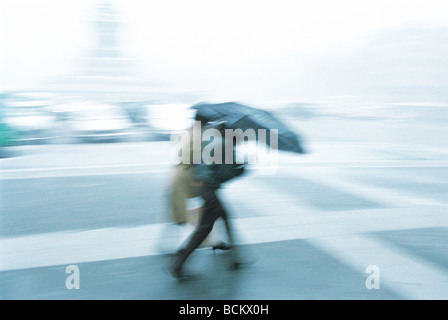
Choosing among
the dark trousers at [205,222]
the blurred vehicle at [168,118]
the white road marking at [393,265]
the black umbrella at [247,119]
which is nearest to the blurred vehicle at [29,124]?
the blurred vehicle at [168,118]

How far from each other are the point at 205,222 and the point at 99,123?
1831 millimetres

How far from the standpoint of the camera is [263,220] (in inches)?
154

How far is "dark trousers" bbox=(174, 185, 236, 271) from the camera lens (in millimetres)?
2875

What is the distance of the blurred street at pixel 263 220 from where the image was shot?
2990 millimetres

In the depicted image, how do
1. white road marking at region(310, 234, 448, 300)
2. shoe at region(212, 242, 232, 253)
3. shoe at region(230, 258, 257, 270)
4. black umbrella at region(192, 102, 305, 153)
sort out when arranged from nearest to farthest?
black umbrella at region(192, 102, 305, 153), white road marking at region(310, 234, 448, 300), shoe at region(230, 258, 257, 270), shoe at region(212, 242, 232, 253)

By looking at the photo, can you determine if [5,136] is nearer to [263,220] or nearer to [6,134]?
[6,134]

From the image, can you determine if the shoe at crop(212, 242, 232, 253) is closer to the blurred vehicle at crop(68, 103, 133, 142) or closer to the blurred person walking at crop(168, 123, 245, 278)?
the blurred person walking at crop(168, 123, 245, 278)

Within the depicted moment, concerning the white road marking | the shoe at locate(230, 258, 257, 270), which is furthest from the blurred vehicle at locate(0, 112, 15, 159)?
the white road marking

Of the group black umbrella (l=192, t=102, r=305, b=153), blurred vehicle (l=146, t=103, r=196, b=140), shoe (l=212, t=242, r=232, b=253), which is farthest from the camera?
blurred vehicle (l=146, t=103, r=196, b=140)

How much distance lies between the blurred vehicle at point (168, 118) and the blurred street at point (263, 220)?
0.17 m

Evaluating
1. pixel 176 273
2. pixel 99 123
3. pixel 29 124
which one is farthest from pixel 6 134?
pixel 176 273

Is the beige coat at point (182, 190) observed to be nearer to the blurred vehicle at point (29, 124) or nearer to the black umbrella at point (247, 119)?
the black umbrella at point (247, 119)

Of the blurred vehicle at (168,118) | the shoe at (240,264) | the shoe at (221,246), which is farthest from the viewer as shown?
the blurred vehicle at (168,118)

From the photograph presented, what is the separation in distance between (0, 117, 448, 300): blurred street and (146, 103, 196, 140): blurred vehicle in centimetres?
17
